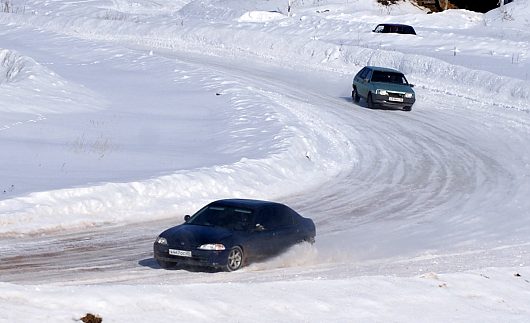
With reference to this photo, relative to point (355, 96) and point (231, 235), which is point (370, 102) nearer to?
point (355, 96)

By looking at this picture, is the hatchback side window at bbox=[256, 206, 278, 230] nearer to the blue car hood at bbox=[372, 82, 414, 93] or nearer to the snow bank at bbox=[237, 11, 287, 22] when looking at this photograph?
the blue car hood at bbox=[372, 82, 414, 93]

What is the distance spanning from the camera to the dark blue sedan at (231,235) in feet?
54.7

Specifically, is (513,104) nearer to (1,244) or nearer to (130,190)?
(130,190)

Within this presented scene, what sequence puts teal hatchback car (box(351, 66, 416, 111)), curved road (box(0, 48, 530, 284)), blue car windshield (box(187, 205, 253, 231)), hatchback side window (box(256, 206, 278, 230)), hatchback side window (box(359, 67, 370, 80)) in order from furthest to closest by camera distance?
1. hatchback side window (box(359, 67, 370, 80))
2. teal hatchback car (box(351, 66, 416, 111))
3. hatchback side window (box(256, 206, 278, 230))
4. blue car windshield (box(187, 205, 253, 231))
5. curved road (box(0, 48, 530, 284))

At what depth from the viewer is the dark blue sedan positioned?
1667cm

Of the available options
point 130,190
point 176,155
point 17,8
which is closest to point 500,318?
point 130,190

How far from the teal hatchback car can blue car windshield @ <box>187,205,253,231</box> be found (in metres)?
21.3

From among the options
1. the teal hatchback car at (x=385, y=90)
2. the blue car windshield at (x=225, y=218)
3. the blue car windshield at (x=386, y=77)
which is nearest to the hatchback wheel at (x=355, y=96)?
the teal hatchback car at (x=385, y=90)

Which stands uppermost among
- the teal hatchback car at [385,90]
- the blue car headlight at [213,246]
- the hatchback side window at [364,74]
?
the blue car headlight at [213,246]

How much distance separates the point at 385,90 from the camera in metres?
38.7

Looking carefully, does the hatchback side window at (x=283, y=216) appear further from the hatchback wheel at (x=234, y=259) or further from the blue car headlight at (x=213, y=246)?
the blue car headlight at (x=213, y=246)

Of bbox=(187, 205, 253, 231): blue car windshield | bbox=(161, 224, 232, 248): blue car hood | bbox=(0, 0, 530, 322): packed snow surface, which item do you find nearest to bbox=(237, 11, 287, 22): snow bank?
bbox=(0, 0, 530, 322): packed snow surface

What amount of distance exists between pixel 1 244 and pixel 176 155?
33.1ft

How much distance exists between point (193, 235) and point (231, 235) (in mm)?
634
